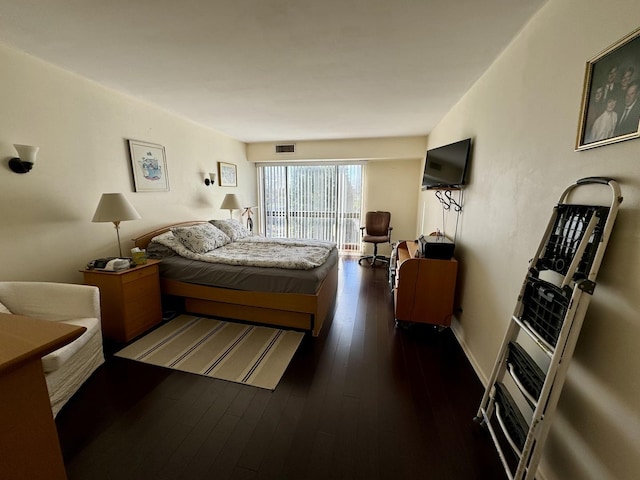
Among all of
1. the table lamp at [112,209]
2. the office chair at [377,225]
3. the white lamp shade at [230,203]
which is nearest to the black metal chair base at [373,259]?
the office chair at [377,225]

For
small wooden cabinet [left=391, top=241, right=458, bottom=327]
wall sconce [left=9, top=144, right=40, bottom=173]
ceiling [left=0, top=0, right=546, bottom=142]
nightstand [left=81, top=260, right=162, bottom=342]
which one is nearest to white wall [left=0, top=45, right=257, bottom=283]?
wall sconce [left=9, top=144, right=40, bottom=173]

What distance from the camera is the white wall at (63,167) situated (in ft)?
6.36

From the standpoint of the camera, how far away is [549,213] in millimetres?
1305

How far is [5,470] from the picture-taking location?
0.83 metres

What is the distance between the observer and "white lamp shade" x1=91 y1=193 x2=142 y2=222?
7.56ft

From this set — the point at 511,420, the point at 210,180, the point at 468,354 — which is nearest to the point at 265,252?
the point at 210,180

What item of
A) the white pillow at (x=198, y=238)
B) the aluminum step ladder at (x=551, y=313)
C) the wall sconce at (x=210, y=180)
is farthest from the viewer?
the wall sconce at (x=210, y=180)

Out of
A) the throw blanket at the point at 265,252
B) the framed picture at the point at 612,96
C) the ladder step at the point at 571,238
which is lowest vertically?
the throw blanket at the point at 265,252

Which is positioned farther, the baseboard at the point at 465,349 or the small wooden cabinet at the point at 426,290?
the small wooden cabinet at the point at 426,290

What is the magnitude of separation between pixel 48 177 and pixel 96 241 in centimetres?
68

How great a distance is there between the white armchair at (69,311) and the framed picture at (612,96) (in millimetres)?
2989

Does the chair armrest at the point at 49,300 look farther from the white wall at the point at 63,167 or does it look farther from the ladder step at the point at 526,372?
the ladder step at the point at 526,372

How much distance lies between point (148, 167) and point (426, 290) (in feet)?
11.3

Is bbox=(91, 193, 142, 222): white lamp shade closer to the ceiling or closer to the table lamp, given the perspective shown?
the table lamp
